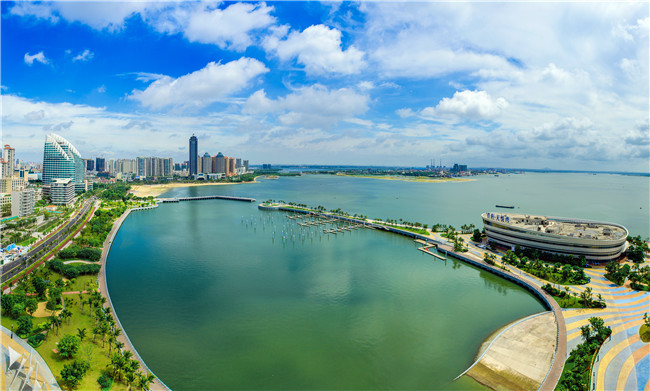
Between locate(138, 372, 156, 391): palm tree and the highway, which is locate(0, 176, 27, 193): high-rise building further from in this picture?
locate(138, 372, 156, 391): palm tree

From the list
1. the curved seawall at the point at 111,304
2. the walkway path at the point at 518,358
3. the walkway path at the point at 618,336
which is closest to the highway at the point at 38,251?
the curved seawall at the point at 111,304

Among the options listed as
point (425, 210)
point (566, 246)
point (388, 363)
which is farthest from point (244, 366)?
point (425, 210)

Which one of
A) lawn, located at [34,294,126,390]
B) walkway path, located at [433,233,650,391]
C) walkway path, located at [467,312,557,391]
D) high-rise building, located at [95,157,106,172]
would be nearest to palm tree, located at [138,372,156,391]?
lawn, located at [34,294,126,390]

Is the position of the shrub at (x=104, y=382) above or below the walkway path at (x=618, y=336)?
below

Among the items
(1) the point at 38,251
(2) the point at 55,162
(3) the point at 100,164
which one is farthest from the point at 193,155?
(1) the point at 38,251

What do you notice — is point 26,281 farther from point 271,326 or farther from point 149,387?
point 271,326

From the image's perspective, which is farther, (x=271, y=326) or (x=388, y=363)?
(x=271, y=326)

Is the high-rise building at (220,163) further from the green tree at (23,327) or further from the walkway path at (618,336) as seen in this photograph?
the walkway path at (618,336)
